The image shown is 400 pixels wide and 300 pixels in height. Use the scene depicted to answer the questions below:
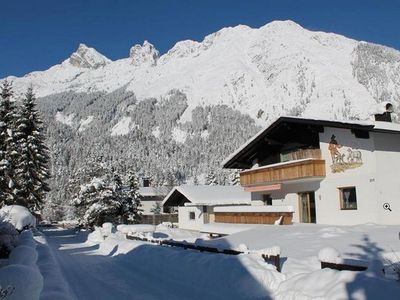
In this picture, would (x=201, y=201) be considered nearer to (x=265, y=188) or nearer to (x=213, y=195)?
(x=213, y=195)

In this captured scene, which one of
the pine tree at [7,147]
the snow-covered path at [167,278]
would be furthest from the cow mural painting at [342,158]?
the pine tree at [7,147]

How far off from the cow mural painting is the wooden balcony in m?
0.96

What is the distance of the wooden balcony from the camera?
27195mm

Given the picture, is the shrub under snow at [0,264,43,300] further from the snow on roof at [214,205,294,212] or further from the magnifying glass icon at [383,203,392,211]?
the snow on roof at [214,205,294,212]

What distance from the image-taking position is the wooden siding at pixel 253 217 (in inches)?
1085

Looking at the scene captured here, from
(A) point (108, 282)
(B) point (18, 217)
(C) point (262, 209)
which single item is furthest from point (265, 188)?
(A) point (108, 282)

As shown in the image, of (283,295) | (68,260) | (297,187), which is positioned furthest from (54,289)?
(297,187)

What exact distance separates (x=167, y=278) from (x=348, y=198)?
14.5 meters

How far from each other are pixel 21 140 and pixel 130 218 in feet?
54.1

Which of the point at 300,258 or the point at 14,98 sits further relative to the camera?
the point at 14,98

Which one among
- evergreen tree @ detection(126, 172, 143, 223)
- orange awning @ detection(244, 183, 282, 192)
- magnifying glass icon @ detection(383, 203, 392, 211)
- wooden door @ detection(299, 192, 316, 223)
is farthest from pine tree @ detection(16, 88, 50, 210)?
magnifying glass icon @ detection(383, 203, 392, 211)

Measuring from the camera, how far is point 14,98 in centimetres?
4022

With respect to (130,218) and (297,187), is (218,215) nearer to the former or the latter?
(297,187)

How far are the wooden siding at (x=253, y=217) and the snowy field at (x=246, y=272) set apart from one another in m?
5.21
